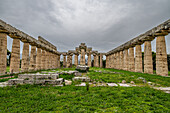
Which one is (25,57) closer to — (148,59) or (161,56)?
(148,59)

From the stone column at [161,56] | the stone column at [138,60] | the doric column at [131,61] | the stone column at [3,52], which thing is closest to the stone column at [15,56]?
the stone column at [3,52]

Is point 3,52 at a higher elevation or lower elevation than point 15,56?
higher

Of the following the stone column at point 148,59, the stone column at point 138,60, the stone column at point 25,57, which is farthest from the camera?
the stone column at point 138,60

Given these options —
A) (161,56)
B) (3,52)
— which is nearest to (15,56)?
(3,52)

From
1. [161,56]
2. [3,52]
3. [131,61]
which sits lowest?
[131,61]

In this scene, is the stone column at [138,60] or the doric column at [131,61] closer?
the stone column at [138,60]

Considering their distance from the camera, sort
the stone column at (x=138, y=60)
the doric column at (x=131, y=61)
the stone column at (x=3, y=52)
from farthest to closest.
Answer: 1. the doric column at (x=131, y=61)
2. the stone column at (x=138, y=60)
3. the stone column at (x=3, y=52)

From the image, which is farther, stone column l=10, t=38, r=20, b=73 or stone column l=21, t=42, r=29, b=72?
stone column l=21, t=42, r=29, b=72

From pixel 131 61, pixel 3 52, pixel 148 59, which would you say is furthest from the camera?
pixel 131 61

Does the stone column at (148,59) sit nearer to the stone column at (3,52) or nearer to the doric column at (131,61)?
the doric column at (131,61)

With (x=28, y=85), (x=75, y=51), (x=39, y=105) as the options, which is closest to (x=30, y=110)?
(x=39, y=105)

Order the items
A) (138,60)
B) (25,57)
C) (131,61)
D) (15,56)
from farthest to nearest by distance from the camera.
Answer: (131,61) < (138,60) < (25,57) < (15,56)

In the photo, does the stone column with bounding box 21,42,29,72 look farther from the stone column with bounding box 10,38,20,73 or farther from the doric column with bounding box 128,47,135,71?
the doric column with bounding box 128,47,135,71

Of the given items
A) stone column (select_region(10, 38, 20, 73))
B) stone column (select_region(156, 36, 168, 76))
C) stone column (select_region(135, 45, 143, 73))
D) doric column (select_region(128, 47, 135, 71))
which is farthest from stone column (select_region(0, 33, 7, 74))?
doric column (select_region(128, 47, 135, 71))
